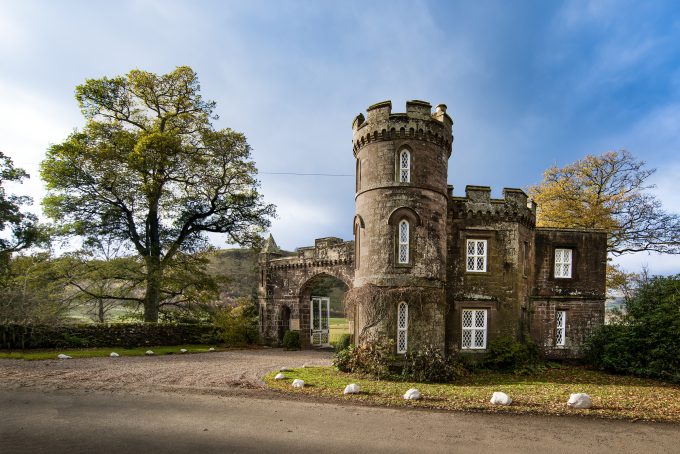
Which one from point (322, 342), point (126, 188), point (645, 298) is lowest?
point (322, 342)

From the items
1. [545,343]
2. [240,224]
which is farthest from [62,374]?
[545,343]

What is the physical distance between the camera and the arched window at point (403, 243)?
16.9m

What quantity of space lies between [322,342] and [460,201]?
1551 cm

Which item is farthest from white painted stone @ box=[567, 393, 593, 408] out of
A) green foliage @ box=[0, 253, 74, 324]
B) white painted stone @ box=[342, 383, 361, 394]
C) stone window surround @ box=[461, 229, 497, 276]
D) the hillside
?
the hillside

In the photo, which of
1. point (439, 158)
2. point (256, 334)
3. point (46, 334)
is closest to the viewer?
point (439, 158)

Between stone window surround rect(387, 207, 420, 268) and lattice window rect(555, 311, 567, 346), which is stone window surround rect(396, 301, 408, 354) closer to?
stone window surround rect(387, 207, 420, 268)

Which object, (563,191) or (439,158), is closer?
(439,158)

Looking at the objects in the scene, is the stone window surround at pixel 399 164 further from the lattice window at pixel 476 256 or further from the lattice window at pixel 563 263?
the lattice window at pixel 563 263

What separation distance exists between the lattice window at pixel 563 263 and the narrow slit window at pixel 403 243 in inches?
353

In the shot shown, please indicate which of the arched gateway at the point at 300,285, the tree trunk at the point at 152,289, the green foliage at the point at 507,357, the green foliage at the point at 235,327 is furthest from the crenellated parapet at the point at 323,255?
the green foliage at the point at 507,357

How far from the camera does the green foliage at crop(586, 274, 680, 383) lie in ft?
56.3

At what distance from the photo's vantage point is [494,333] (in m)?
18.2

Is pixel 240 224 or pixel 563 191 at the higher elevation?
pixel 563 191

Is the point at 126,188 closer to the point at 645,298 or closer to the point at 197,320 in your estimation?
the point at 197,320
